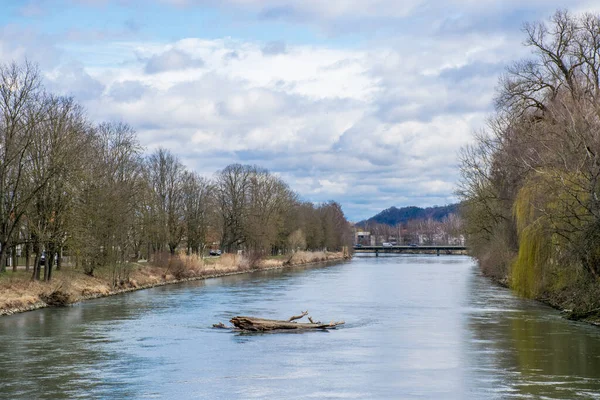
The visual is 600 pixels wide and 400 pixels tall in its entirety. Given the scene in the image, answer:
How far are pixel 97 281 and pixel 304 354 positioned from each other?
2984cm

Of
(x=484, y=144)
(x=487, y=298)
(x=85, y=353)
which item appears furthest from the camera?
(x=484, y=144)

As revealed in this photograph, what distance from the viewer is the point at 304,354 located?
26094 mm

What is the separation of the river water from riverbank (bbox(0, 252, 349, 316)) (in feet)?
4.49

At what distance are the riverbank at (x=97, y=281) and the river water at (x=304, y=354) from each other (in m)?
1.37

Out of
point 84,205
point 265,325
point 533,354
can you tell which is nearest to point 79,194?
point 84,205

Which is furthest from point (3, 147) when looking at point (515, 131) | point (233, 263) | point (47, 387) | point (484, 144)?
point (233, 263)

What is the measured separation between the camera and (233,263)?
85.1m

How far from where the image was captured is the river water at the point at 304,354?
66.6 ft

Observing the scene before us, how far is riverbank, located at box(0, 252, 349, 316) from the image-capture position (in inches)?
1606

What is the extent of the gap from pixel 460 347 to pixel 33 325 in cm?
1829

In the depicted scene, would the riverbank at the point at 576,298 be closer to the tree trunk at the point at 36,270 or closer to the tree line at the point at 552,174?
the tree line at the point at 552,174

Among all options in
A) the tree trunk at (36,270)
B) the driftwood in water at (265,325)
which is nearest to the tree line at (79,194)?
the tree trunk at (36,270)

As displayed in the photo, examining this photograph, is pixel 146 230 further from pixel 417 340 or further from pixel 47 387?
pixel 47 387

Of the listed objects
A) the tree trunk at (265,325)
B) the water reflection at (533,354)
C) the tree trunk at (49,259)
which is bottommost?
the water reflection at (533,354)
